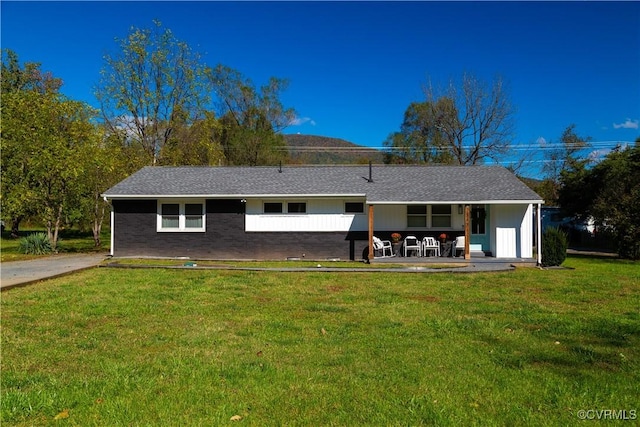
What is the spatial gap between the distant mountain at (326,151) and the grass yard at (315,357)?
114 ft

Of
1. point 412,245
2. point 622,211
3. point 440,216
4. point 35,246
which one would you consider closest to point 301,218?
point 412,245

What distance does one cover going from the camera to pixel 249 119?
41.8m

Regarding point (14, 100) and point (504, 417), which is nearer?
point (504, 417)

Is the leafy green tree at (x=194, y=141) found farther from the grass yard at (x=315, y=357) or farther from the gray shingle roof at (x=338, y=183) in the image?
the grass yard at (x=315, y=357)

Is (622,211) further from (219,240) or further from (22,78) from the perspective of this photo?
(22,78)

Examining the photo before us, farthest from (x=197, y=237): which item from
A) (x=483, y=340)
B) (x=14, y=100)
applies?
(x=483, y=340)

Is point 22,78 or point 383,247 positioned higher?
point 22,78

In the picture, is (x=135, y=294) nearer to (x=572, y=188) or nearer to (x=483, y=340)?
(x=483, y=340)

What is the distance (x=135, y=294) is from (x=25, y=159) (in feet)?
49.4

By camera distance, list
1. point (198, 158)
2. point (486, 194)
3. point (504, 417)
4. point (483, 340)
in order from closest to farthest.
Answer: point (504, 417), point (483, 340), point (486, 194), point (198, 158)

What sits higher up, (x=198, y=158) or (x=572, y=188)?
(x=198, y=158)

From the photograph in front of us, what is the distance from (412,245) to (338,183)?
153 inches

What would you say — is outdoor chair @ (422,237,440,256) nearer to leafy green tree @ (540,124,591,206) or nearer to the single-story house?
the single-story house

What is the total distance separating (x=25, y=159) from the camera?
20.9 m
